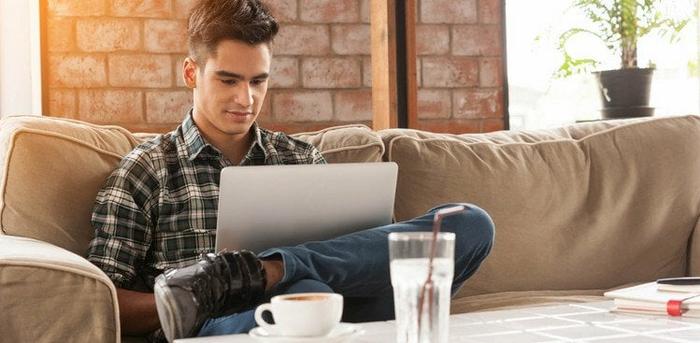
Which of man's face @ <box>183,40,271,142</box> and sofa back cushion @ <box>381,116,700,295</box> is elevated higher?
man's face @ <box>183,40,271,142</box>

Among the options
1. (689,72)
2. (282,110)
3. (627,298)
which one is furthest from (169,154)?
(689,72)

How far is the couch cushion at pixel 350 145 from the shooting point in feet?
7.63

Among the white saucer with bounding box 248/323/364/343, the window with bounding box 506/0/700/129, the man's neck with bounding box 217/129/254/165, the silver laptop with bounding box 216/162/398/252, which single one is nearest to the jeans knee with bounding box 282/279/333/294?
the silver laptop with bounding box 216/162/398/252

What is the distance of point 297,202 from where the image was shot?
5.60 ft

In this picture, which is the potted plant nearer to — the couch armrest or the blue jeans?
the blue jeans

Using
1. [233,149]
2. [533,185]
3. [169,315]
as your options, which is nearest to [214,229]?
[233,149]

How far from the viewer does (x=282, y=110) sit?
339cm

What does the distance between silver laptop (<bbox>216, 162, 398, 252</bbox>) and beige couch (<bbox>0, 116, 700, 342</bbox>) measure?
1.57 feet

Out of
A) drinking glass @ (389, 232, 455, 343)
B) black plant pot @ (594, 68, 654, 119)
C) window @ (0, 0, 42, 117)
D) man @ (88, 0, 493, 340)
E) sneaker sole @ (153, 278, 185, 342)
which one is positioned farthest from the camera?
black plant pot @ (594, 68, 654, 119)

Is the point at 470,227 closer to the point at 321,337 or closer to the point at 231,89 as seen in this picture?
the point at 231,89

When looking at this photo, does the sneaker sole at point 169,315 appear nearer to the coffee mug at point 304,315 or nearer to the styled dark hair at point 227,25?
the coffee mug at point 304,315

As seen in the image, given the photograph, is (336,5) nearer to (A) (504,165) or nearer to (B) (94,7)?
(B) (94,7)

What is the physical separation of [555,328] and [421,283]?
369 millimetres

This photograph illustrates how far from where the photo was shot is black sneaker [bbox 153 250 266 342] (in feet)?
4.65
